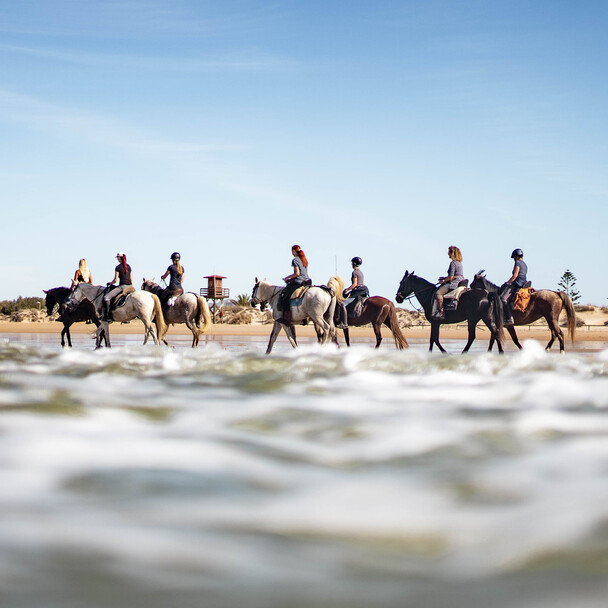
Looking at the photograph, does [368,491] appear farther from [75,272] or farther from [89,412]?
[75,272]

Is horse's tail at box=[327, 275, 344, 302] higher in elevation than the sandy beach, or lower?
higher

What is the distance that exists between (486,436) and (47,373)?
5.81 metres

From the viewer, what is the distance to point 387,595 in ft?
7.96

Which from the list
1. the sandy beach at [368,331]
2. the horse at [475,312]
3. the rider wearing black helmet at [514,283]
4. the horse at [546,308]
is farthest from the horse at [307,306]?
the sandy beach at [368,331]

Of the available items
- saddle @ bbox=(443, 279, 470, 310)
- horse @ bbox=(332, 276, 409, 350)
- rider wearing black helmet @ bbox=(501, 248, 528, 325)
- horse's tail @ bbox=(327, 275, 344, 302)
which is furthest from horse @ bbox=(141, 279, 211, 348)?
rider wearing black helmet @ bbox=(501, 248, 528, 325)

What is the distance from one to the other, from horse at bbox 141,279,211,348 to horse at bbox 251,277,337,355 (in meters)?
2.50

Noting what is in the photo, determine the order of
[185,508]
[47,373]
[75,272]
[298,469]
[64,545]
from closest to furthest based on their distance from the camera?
1. [64,545]
2. [185,508]
3. [298,469]
4. [47,373]
5. [75,272]

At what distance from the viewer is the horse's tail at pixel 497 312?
18672 mm

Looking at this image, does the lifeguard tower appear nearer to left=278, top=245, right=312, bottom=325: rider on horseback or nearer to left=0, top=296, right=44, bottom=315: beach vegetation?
left=0, top=296, right=44, bottom=315: beach vegetation

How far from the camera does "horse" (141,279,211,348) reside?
67.9 feet

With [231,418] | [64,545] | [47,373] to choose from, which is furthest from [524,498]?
[47,373]

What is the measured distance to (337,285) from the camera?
745 inches

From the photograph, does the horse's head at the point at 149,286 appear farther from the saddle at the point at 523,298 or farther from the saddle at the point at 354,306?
the saddle at the point at 523,298

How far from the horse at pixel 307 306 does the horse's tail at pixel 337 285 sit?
0.50ft
